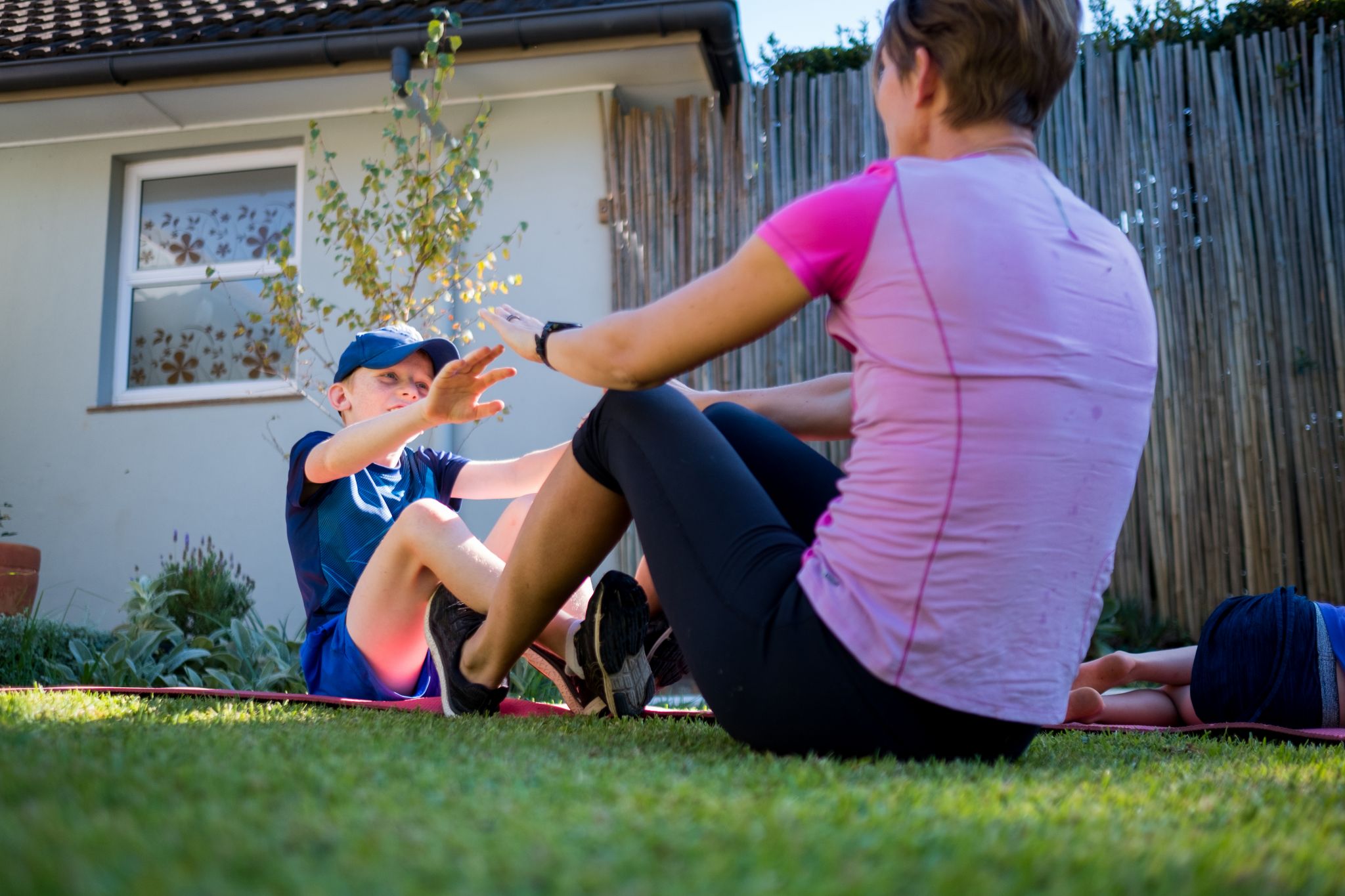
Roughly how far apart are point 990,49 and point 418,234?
370 centimetres

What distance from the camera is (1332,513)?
5113mm

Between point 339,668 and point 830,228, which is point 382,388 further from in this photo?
point 830,228

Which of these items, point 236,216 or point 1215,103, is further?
point 236,216

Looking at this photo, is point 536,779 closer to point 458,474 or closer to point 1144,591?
point 458,474

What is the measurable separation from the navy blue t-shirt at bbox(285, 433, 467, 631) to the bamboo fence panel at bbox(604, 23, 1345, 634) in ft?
8.61

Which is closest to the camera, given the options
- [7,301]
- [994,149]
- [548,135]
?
[994,149]

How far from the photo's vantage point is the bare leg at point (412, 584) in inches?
100

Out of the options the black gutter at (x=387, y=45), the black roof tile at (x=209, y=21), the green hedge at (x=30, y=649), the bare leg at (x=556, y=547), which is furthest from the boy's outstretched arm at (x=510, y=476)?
the black roof tile at (x=209, y=21)

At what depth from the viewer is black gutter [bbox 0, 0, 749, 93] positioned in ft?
17.4

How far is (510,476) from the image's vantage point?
10.4 ft

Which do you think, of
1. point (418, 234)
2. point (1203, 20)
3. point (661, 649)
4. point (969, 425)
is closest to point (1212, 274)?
point (1203, 20)

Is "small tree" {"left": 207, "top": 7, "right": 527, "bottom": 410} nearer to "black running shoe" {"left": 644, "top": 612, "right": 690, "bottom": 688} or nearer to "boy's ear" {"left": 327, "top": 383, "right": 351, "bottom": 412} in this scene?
"boy's ear" {"left": 327, "top": 383, "right": 351, "bottom": 412}

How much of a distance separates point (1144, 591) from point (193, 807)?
16.5 ft

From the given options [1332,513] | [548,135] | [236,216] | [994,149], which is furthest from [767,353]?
[994,149]
